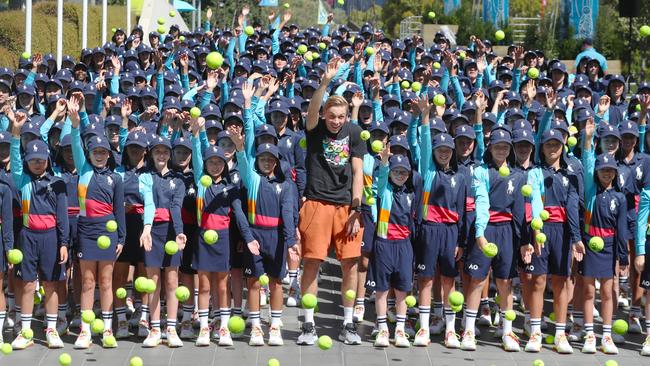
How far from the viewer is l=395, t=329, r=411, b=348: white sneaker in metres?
11.2

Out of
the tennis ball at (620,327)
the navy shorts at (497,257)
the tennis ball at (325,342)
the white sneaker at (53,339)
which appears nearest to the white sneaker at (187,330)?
the white sneaker at (53,339)

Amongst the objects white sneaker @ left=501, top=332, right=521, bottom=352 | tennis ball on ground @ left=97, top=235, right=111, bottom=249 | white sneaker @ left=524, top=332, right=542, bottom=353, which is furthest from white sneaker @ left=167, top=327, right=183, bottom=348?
white sneaker @ left=524, top=332, right=542, bottom=353

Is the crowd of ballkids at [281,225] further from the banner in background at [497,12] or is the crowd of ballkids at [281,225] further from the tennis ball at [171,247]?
the banner in background at [497,12]

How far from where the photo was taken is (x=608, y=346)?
11.2 metres

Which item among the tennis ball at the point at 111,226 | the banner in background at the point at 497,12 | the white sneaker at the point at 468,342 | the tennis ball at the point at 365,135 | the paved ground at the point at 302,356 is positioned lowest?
the paved ground at the point at 302,356

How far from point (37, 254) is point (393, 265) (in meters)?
3.35

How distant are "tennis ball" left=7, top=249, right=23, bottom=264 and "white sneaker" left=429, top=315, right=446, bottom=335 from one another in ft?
13.3

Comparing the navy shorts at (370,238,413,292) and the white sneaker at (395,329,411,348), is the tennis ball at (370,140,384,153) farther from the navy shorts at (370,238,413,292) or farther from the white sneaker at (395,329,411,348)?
the white sneaker at (395,329,411,348)

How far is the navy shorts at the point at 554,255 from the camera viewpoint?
11273mm

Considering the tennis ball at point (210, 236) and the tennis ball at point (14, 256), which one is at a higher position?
the tennis ball at point (210, 236)

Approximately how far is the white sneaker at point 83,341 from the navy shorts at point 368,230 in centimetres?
284

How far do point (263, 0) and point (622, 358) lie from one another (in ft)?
100

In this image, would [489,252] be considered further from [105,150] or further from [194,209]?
[105,150]

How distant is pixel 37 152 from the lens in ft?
35.6
